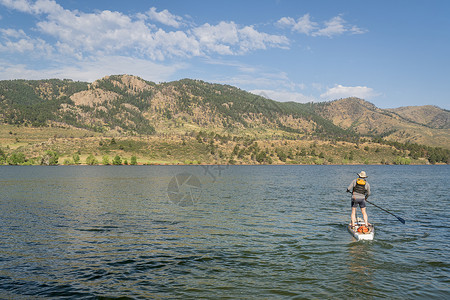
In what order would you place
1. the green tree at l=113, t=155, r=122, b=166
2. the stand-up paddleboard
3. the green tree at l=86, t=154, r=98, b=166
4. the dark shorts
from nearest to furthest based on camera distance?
the stand-up paddleboard → the dark shorts → the green tree at l=86, t=154, r=98, b=166 → the green tree at l=113, t=155, r=122, b=166

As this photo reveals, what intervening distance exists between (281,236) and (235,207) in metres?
15.3

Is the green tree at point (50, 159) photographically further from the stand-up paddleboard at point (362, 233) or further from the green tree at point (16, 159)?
the stand-up paddleboard at point (362, 233)

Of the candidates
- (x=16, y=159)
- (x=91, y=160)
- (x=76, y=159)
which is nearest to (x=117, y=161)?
(x=91, y=160)

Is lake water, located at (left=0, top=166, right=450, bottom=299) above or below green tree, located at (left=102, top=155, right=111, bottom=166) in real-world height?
above

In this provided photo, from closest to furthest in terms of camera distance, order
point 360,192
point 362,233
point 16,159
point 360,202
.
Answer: point 362,233
point 360,202
point 360,192
point 16,159

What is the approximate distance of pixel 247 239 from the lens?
23.9 m

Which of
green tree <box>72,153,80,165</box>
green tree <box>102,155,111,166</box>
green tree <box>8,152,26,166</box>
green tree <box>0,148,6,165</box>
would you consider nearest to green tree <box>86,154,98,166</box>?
green tree <box>102,155,111,166</box>

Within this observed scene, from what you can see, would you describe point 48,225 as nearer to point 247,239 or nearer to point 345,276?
point 247,239

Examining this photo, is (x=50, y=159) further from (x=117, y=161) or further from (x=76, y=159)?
(x=117, y=161)

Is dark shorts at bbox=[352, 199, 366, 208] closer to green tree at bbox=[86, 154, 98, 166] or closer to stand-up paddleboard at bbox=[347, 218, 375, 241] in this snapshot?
stand-up paddleboard at bbox=[347, 218, 375, 241]

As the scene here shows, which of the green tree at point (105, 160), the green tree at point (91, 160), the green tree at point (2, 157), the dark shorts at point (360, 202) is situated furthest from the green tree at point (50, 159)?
the dark shorts at point (360, 202)

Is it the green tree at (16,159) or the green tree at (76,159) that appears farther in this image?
the green tree at (16,159)

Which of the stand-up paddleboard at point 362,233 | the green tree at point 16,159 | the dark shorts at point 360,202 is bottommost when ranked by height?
the green tree at point 16,159

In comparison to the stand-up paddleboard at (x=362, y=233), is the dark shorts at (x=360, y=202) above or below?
above
